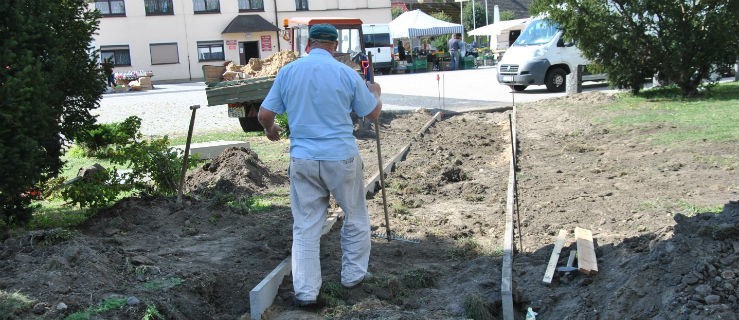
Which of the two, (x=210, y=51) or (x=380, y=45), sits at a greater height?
(x=210, y=51)

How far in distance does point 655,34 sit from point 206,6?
115 feet

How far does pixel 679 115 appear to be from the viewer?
13.9m

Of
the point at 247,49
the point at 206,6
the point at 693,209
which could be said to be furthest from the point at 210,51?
the point at 693,209

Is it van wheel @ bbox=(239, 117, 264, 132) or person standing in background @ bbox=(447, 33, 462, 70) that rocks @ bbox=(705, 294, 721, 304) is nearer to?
van wheel @ bbox=(239, 117, 264, 132)

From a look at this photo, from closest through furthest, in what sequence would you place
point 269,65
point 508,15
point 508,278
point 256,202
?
point 508,278
point 256,202
point 269,65
point 508,15

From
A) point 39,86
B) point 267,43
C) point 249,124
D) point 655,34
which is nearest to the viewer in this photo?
point 39,86

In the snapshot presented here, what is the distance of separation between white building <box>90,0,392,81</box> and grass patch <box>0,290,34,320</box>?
42172 millimetres

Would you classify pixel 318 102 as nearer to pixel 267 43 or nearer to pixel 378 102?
pixel 378 102

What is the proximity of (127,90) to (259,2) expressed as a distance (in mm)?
13626

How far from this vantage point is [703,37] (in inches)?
656

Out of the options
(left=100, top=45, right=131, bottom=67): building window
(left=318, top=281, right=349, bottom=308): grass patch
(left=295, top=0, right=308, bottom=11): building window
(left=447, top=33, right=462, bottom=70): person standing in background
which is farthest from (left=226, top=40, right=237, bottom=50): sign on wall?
(left=318, top=281, right=349, bottom=308): grass patch

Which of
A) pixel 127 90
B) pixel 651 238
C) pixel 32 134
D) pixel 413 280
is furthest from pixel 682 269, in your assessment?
pixel 127 90

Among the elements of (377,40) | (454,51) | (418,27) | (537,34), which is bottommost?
(454,51)

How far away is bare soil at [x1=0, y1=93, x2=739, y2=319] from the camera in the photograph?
4.75 metres
